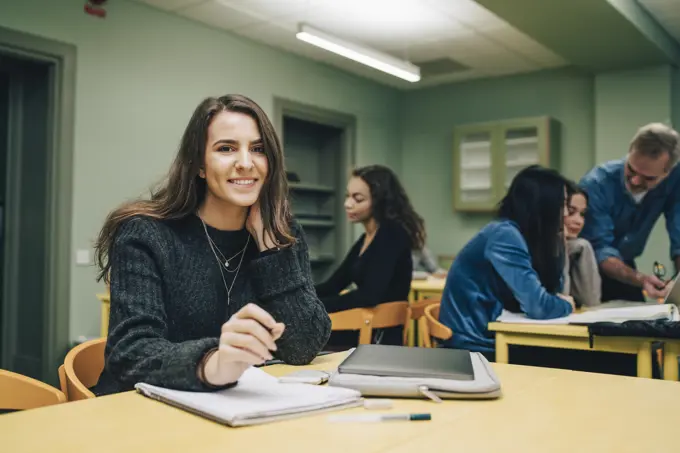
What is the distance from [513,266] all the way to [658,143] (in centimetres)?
121

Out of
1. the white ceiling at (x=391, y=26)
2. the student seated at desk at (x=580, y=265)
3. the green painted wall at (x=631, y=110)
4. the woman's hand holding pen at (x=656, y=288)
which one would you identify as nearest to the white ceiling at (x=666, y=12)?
the green painted wall at (x=631, y=110)

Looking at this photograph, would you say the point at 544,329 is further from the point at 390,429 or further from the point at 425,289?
the point at 425,289

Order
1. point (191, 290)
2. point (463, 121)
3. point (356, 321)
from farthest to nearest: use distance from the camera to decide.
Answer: point (463, 121) < point (356, 321) < point (191, 290)

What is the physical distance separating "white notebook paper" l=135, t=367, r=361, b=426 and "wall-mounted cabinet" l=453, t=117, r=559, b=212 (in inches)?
206

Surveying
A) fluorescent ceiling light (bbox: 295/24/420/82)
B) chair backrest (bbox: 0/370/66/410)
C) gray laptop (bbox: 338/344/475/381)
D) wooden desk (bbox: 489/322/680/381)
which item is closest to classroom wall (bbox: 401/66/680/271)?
fluorescent ceiling light (bbox: 295/24/420/82)

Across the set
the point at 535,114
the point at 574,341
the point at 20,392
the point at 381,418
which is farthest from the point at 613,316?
the point at 535,114

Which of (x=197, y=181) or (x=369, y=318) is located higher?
(x=197, y=181)

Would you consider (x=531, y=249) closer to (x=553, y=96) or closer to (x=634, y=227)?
(x=634, y=227)

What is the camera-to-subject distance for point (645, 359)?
2.03 meters

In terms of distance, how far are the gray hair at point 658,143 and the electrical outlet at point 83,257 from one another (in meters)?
3.30

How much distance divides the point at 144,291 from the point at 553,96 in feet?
18.5

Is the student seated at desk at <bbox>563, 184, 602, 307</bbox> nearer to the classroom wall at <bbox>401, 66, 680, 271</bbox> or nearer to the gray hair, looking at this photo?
the gray hair

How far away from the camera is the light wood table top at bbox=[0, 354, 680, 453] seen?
0.87 m

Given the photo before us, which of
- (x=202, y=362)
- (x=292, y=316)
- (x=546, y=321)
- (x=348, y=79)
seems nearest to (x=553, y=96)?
(x=348, y=79)
